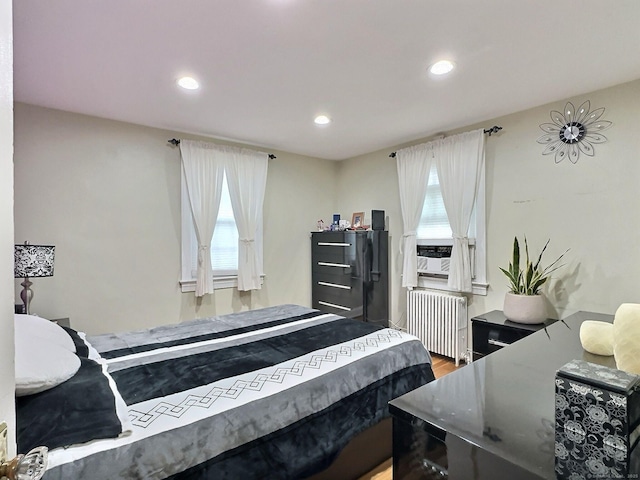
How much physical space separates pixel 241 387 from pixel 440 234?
2.75m

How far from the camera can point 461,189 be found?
3238 millimetres

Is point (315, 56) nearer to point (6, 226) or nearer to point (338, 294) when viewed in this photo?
point (6, 226)

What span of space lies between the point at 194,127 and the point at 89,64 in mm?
1233

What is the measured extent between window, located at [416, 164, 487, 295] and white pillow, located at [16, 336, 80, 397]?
3.20 m

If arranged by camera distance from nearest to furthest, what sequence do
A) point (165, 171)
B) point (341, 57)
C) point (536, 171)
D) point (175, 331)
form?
point (341, 57)
point (175, 331)
point (536, 171)
point (165, 171)

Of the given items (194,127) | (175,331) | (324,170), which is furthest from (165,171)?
(324,170)

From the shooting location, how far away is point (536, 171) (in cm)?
282

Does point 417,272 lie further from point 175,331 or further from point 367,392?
point 175,331

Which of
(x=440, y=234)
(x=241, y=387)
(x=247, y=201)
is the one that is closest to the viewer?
(x=241, y=387)

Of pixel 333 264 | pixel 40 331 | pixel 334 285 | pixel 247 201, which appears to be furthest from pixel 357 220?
pixel 40 331

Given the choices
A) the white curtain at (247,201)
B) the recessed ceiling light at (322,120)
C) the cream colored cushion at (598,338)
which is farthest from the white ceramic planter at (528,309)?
the white curtain at (247,201)

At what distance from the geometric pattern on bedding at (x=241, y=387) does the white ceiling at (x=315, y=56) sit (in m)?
1.82

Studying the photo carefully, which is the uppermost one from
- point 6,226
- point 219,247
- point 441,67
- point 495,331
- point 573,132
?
point 441,67

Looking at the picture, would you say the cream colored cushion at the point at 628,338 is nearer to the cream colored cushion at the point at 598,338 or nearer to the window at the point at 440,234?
the cream colored cushion at the point at 598,338
